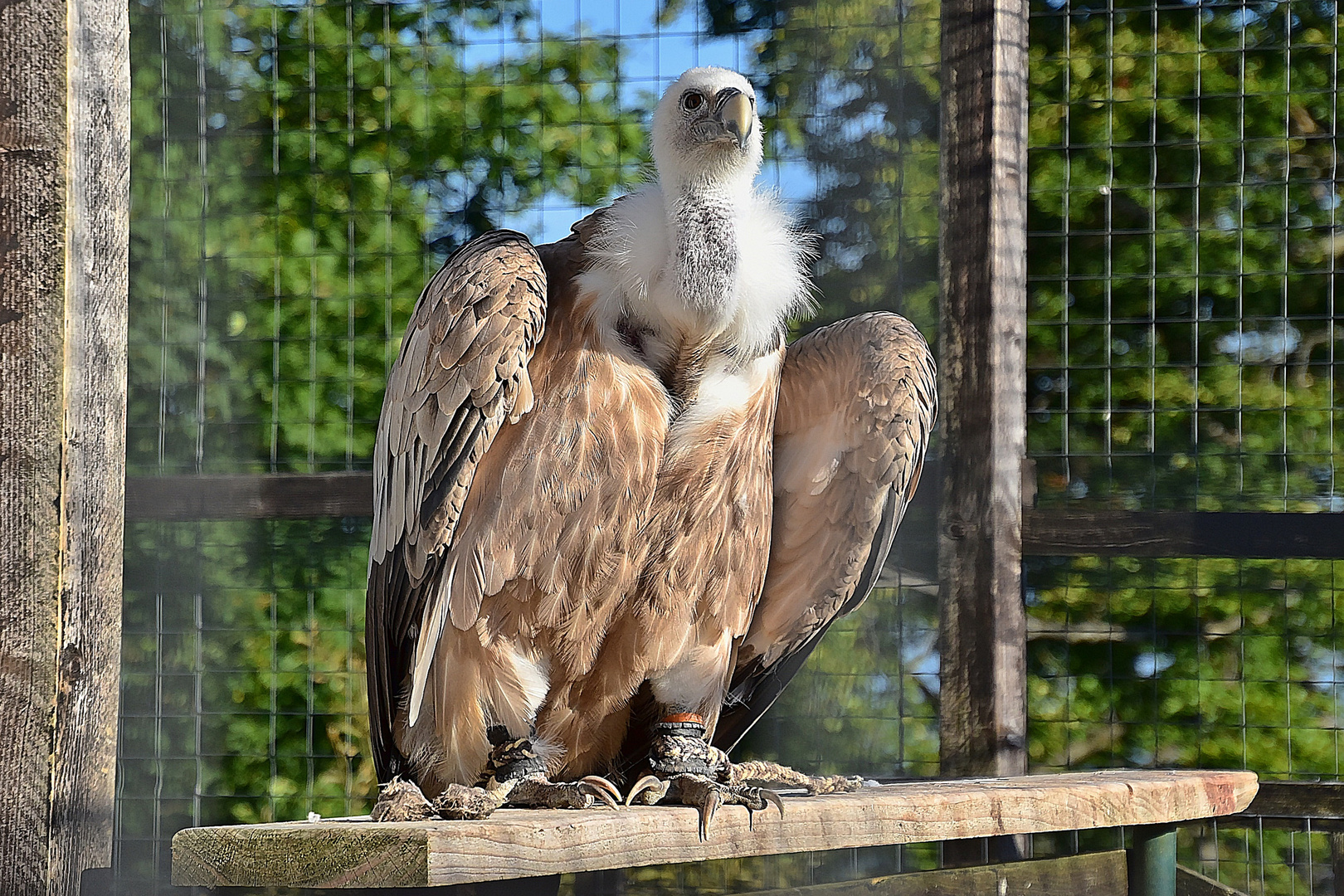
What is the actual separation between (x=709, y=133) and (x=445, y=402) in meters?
0.71

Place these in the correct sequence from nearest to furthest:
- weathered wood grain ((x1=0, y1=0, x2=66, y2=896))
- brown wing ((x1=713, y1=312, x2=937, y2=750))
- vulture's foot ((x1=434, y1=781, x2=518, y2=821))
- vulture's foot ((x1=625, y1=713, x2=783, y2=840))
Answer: vulture's foot ((x1=434, y1=781, x2=518, y2=821)), weathered wood grain ((x1=0, y1=0, x2=66, y2=896)), vulture's foot ((x1=625, y1=713, x2=783, y2=840)), brown wing ((x1=713, y1=312, x2=937, y2=750))

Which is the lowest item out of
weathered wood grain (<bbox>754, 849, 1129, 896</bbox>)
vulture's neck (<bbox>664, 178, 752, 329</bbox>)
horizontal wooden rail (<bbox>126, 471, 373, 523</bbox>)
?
weathered wood grain (<bbox>754, 849, 1129, 896</bbox>)

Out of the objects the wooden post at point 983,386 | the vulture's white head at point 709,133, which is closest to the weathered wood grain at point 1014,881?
→ the wooden post at point 983,386

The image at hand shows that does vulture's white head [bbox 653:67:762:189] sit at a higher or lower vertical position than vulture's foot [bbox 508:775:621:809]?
higher

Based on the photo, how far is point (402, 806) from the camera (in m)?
1.75

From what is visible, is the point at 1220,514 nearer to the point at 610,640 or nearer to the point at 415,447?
the point at 610,640

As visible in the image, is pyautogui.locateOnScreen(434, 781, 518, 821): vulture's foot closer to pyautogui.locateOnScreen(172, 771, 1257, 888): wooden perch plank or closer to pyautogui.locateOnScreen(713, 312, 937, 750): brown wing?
pyautogui.locateOnScreen(172, 771, 1257, 888): wooden perch plank

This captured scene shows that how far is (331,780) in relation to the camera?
3646 mm

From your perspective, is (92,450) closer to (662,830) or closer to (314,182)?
(662,830)

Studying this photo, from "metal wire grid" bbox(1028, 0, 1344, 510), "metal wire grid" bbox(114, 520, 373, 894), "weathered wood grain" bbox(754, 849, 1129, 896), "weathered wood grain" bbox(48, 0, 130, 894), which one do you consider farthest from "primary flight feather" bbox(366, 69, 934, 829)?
"metal wire grid" bbox(114, 520, 373, 894)

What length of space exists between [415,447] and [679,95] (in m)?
0.86

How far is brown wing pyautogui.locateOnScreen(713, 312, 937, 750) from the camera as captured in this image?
234 cm

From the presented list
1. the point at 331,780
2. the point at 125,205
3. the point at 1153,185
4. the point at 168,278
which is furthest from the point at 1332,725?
the point at 168,278

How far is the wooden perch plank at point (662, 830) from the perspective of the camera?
1351 millimetres
